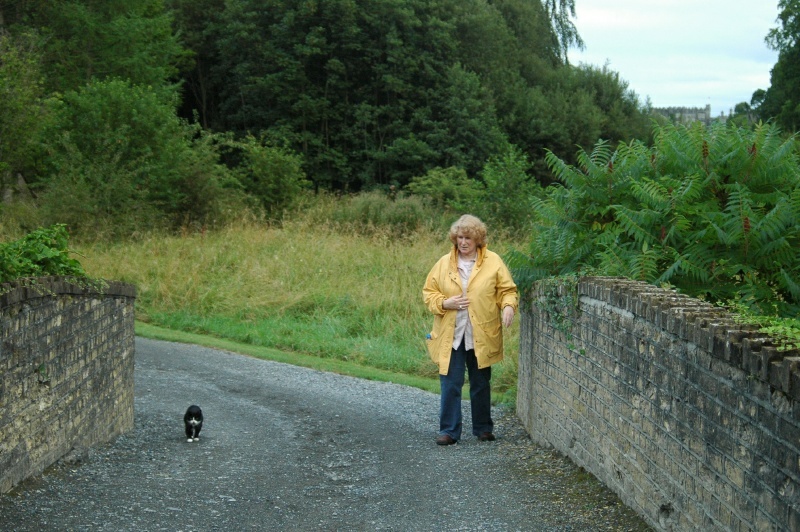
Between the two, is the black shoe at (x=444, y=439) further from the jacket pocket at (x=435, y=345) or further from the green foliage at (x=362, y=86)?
the green foliage at (x=362, y=86)

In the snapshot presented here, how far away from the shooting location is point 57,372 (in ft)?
25.9

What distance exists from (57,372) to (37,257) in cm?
103

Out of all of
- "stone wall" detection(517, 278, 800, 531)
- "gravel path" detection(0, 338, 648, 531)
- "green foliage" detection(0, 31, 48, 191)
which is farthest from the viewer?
"green foliage" detection(0, 31, 48, 191)

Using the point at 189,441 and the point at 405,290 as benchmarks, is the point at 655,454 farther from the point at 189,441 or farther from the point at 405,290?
the point at 405,290

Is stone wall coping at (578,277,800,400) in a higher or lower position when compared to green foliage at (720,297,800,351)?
lower

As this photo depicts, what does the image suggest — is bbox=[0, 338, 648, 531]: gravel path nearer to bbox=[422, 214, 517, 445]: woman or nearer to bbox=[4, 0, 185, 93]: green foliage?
bbox=[422, 214, 517, 445]: woman

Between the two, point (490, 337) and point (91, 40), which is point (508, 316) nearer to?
point (490, 337)

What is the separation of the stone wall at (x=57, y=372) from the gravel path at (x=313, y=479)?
222 mm

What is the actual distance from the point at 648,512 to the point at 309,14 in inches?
1653

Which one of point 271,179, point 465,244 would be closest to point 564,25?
point 271,179

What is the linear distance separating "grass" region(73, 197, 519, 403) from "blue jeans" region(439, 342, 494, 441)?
157 inches

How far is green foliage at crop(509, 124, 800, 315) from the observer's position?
797 centimetres

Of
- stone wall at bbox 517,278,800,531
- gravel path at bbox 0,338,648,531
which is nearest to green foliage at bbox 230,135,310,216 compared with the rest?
gravel path at bbox 0,338,648,531

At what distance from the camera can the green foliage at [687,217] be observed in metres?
7.97
